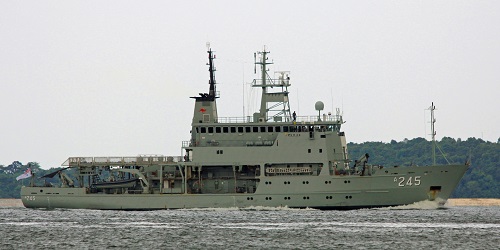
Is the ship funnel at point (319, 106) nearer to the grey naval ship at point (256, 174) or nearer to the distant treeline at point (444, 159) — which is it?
the grey naval ship at point (256, 174)

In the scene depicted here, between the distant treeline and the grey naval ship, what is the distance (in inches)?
1901

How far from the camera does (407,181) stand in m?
57.6

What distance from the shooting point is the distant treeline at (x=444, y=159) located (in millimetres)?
106812

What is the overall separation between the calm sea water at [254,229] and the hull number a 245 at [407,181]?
1464mm

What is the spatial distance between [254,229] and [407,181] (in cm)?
1393

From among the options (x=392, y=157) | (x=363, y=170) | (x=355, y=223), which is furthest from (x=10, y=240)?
(x=392, y=157)

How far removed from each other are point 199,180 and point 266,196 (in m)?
4.48

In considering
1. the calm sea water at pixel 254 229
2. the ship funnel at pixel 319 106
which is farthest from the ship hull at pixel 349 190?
the ship funnel at pixel 319 106

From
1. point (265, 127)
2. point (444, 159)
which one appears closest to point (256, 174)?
point (265, 127)

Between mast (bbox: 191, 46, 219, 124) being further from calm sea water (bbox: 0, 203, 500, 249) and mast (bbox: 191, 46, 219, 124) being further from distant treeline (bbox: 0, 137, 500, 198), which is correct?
distant treeline (bbox: 0, 137, 500, 198)

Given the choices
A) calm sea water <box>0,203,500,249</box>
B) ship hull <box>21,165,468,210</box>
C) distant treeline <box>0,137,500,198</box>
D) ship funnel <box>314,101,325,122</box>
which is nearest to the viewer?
calm sea water <box>0,203,500,249</box>

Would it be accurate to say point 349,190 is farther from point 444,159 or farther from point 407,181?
point 444,159

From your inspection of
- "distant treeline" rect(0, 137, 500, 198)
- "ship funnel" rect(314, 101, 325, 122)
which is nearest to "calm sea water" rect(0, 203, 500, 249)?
"ship funnel" rect(314, 101, 325, 122)

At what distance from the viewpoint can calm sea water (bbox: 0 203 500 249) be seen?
40781mm
